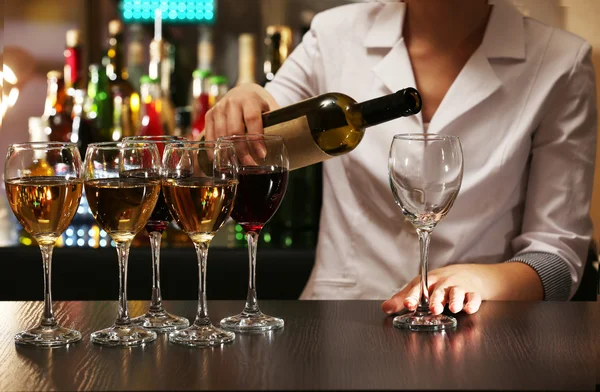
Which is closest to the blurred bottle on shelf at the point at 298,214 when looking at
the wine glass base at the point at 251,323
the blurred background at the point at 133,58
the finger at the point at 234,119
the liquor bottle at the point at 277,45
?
the blurred background at the point at 133,58

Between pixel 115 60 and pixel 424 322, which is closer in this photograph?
pixel 424 322

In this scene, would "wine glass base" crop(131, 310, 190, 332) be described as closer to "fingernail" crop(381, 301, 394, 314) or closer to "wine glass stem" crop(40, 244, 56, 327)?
"wine glass stem" crop(40, 244, 56, 327)

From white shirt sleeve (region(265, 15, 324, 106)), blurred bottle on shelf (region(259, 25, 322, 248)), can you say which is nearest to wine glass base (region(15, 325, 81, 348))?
white shirt sleeve (region(265, 15, 324, 106))

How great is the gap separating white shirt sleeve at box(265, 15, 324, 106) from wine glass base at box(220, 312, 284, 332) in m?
0.81

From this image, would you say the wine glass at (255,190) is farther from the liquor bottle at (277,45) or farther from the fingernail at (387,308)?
the liquor bottle at (277,45)

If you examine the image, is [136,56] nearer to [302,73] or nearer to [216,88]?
[216,88]

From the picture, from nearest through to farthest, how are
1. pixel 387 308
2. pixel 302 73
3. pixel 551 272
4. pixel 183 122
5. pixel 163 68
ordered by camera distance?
pixel 387 308 → pixel 551 272 → pixel 302 73 → pixel 183 122 → pixel 163 68

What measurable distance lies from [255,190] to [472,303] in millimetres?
293

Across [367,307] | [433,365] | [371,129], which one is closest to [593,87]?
[371,129]

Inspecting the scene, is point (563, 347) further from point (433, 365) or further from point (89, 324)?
point (89, 324)

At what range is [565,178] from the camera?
143 centimetres

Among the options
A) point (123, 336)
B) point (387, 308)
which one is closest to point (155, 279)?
point (123, 336)

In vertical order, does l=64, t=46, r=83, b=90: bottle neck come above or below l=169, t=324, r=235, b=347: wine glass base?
above

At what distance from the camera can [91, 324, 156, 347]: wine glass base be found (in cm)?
78
